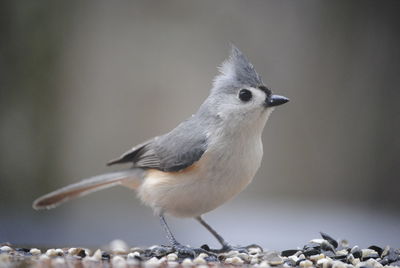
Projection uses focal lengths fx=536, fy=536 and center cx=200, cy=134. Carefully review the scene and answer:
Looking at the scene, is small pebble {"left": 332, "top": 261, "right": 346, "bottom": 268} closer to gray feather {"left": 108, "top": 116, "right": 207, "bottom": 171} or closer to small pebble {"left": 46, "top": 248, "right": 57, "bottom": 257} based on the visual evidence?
gray feather {"left": 108, "top": 116, "right": 207, "bottom": 171}

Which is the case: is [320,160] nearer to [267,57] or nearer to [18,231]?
[267,57]

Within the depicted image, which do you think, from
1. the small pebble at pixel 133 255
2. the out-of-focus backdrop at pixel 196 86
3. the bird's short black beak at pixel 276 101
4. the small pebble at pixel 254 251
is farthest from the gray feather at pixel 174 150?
the out-of-focus backdrop at pixel 196 86

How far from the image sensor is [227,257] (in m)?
2.83

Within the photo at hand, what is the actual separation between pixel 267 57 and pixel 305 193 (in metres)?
1.91

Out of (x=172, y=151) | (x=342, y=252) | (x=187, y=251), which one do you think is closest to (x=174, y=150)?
(x=172, y=151)

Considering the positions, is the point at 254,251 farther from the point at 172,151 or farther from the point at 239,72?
the point at 239,72

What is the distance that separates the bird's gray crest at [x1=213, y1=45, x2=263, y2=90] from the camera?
301cm

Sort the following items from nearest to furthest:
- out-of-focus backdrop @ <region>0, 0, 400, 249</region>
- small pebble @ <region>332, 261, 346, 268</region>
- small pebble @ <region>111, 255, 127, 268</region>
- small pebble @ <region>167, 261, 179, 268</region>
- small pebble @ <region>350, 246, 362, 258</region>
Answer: small pebble @ <region>111, 255, 127, 268</region> → small pebble @ <region>167, 261, 179, 268</region> → small pebble @ <region>332, 261, 346, 268</region> → small pebble @ <region>350, 246, 362, 258</region> → out-of-focus backdrop @ <region>0, 0, 400, 249</region>

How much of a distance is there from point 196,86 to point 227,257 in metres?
4.43

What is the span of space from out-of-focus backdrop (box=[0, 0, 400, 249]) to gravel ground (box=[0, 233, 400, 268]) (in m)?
3.63

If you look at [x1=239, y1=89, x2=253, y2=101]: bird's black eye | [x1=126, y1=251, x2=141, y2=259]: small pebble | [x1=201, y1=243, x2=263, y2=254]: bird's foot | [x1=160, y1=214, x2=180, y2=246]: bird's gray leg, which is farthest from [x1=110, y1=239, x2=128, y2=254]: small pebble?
[x1=239, y1=89, x2=253, y2=101]: bird's black eye

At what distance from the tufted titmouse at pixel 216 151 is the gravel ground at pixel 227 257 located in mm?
180

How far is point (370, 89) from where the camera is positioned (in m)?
7.41

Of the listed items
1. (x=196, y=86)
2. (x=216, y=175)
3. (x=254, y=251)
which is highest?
(x=196, y=86)
